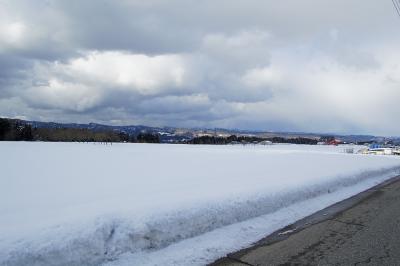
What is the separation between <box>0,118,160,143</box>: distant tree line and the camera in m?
107

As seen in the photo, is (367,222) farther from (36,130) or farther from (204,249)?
(36,130)

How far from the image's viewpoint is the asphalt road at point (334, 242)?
20.6 feet

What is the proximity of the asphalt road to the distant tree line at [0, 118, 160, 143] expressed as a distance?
352 ft

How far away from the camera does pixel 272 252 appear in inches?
266

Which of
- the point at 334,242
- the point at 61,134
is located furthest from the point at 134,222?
the point at 61,134

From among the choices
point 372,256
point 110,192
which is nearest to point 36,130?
point 110,192

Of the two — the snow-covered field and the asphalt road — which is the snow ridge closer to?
the snow-covered field

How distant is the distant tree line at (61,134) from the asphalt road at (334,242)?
352ft

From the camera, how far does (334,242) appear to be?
738 cm

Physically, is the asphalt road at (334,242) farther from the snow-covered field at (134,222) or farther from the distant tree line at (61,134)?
the distant tree line at (61,134)

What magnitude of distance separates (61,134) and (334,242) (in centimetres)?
14789

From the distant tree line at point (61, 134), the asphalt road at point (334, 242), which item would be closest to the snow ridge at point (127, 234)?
the asphalt road at point (334, 242)

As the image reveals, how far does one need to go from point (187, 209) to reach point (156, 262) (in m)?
2.59

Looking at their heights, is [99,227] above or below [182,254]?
above
